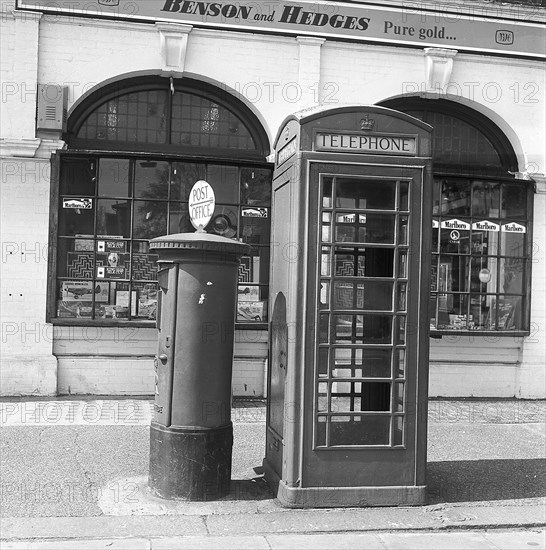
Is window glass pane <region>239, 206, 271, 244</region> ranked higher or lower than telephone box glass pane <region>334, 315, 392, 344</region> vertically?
higher

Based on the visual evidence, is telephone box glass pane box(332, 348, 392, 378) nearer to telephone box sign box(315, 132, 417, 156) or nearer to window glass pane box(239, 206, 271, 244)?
telephone box sign box(315, 132, 417, 156)

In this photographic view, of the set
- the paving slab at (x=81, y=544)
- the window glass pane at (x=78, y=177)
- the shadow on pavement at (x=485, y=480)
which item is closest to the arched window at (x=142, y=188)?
the window glass pane at (x=78, y=177)

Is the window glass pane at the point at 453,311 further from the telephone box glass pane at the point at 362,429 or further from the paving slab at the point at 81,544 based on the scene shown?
the paving slab at the point at 81,544

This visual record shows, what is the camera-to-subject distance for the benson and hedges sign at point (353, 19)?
32.5 feet

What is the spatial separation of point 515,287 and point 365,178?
237 inches

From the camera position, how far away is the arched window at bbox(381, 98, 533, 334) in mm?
10781

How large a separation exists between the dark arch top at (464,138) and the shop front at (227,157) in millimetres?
22

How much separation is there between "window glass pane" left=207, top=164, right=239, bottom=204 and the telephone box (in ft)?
14.2

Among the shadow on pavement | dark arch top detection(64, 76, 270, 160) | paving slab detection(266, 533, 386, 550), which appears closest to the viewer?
paving slab detection(266, 533, 386, 550)

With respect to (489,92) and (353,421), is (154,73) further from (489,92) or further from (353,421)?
(353,421)

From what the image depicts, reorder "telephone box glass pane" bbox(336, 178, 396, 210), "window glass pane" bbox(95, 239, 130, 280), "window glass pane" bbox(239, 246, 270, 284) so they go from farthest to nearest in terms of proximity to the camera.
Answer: "window glass pane" bbox(239, 246, 270, 284) < "window glass pane" bbox(95, 239, 130, 280) < "telephone box glass pane" bbox(336, 178, 396, 210)

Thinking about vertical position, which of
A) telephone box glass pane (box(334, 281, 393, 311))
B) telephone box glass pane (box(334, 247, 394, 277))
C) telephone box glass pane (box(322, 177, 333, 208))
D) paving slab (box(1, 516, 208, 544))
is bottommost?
paving slab (box(1, 516, 208, 544))

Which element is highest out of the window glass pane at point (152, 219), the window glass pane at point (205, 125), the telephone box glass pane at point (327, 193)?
the window glass pane at point (205, 125)

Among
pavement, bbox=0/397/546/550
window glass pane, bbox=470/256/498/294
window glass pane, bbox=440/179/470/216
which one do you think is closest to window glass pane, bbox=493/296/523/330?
window glass pane, bbox=470/256/498/294
